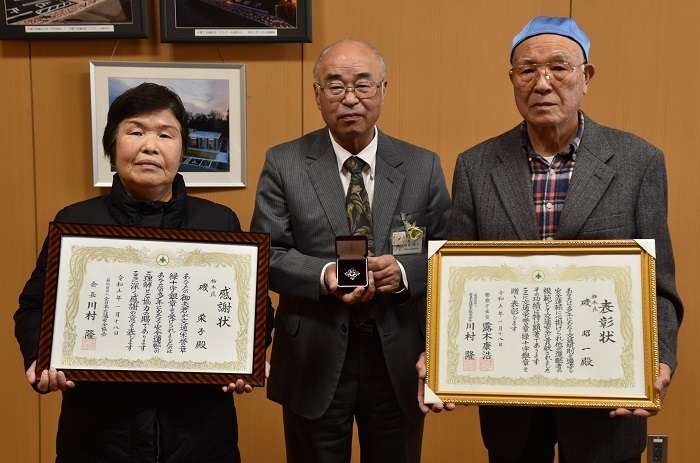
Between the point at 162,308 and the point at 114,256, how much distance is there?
0.60 ft

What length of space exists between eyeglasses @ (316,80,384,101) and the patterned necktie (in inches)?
A: 7.9

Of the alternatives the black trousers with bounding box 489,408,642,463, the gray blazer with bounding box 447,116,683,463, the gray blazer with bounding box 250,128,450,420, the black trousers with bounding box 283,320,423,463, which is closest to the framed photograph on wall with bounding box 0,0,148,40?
the gray blazer with bounding box 250,128,450,420

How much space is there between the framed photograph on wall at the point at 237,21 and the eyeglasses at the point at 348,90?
995 millimetres

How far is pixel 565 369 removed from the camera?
1.79 m

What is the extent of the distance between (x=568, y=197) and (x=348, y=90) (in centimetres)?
74

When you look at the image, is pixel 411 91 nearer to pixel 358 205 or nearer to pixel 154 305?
pixel 358 205

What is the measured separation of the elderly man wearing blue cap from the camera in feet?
5.99

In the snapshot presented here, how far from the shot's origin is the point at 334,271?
2086 millimetres

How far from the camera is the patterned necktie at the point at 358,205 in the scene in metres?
2.19

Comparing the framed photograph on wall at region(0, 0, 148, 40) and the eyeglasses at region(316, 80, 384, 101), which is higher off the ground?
the framed photograph on wall at region(0, 0, 148, 40)

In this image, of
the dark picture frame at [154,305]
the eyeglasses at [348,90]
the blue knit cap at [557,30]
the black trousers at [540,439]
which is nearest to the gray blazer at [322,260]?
the eyeglasses at [348,90]

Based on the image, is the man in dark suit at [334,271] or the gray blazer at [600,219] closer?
the gray blazer at [600,219]

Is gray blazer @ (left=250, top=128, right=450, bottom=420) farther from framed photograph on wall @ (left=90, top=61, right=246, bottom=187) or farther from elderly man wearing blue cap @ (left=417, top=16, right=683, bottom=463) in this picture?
framed photograph on wall @ (left=90, top=61, right=246, bottom=187)

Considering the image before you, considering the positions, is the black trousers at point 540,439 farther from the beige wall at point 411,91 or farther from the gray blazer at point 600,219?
the beige wall at point 411,91
